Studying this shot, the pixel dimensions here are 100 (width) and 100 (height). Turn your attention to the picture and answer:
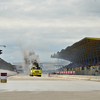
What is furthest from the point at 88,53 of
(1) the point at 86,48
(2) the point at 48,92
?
(2) the point at 48,92

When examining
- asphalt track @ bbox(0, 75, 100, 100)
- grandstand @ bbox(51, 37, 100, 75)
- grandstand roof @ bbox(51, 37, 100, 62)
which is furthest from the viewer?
grandstand roof @ bbox(51, 37, 100, 62)

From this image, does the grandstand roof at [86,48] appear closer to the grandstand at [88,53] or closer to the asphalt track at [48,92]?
the grandstand at [88,53]

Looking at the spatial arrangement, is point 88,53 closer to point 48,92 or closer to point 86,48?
point 86,48

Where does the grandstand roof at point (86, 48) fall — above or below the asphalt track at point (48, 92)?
above

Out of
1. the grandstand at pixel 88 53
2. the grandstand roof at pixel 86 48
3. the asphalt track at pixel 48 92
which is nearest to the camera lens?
the asphalt track at pixel 48 92

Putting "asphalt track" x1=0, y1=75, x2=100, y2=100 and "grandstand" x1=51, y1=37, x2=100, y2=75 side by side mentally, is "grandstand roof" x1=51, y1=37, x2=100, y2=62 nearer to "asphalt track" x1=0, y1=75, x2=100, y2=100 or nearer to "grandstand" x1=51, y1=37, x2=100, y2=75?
"grandstand" x1=51, y1=37, x2=100, y2=75

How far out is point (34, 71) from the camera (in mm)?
59188

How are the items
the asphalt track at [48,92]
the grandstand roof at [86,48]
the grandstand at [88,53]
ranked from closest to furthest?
the asphalt track at [48,92], the grandstand at [88,53], the grandstand roof at [86,48]

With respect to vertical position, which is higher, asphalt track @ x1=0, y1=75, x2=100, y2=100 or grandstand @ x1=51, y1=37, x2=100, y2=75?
grandstand @ x1=51, y1=37, x2=100, y2=75

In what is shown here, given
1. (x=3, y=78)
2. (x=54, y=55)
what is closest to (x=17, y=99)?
(x=3, y=78)

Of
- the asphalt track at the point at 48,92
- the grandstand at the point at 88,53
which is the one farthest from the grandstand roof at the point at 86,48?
the asphalt track at the point at 48,92

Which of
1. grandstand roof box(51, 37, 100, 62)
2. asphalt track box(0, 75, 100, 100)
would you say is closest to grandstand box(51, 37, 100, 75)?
grandstand roof box(51, 37, 100, 62)

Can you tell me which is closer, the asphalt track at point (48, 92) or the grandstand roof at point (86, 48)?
the asphalt track at point (48, 92)

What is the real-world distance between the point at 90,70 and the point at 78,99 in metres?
74.6
